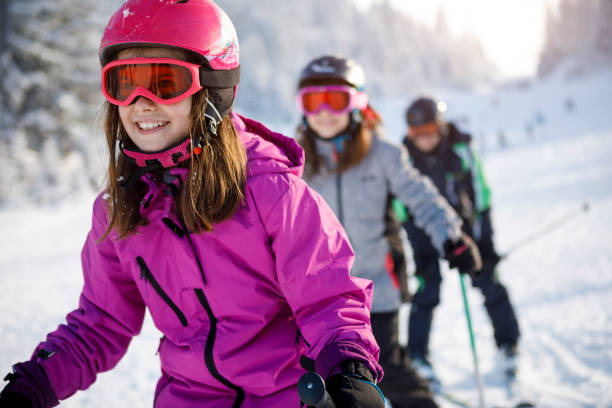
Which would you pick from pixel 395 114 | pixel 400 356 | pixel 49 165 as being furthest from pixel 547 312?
pixel 395 114

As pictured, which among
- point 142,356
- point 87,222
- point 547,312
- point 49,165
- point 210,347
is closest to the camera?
point 210,347

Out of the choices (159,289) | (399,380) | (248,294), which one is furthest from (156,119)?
(399,380)

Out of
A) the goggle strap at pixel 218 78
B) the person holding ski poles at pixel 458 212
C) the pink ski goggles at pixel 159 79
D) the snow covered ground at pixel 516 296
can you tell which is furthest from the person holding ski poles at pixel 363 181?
the pink ski goggles at pixel 159 79

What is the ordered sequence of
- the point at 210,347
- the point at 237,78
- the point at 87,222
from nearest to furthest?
the point at 210,347 < the point at 237,78 < the point at 87,222

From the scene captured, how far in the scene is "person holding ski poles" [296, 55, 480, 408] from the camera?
2838mm

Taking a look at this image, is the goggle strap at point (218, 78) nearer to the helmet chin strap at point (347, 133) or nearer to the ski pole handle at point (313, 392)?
the ski pole handle at point (313, 392)

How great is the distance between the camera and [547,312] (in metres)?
4.80

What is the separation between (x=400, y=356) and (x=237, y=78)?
1983 mm

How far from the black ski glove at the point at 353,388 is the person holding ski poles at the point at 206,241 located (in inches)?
3.8

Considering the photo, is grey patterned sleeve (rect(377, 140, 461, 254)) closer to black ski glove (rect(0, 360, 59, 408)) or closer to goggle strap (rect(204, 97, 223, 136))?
goggle strap (rect(204, 97, 223, 136))

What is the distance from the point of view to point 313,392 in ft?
3.34

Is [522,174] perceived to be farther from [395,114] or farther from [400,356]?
[395,114]

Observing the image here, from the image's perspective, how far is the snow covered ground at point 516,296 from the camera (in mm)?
3477

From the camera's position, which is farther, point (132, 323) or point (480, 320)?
point (480, 320)
